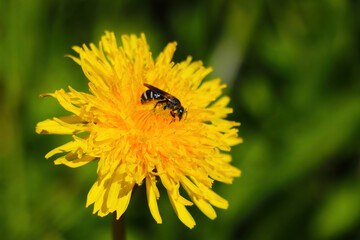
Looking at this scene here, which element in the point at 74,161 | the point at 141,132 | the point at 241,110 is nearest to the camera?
the point at 74,161

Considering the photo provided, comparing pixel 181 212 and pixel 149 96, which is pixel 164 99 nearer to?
pixel 149 96

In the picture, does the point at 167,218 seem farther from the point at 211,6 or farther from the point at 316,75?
the point at 211,6

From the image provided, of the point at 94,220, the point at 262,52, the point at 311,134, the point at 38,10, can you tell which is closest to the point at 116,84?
the point at 94,220

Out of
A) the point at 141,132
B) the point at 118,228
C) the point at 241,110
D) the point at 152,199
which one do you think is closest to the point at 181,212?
the point at 152,199

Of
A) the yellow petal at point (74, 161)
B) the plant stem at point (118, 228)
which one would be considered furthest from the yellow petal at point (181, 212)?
the yellow petal at point (74, 161)

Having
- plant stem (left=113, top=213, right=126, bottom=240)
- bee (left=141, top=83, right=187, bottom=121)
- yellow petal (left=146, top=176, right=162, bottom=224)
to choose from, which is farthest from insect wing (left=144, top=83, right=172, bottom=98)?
plant stem (left=113, top=213, right=126, bottom=240)

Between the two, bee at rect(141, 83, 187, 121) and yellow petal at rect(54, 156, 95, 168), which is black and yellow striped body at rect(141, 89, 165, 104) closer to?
bee at rect(141, 83, 187, 121)

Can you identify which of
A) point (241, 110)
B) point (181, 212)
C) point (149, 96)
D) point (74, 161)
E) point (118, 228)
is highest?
point (241, 110)
